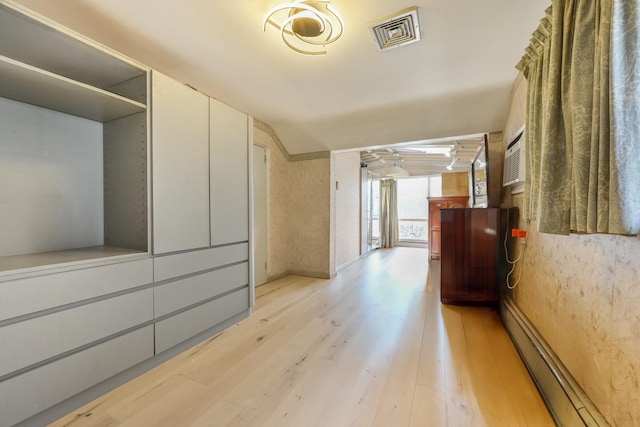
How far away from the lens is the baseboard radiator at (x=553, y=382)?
1057 mm

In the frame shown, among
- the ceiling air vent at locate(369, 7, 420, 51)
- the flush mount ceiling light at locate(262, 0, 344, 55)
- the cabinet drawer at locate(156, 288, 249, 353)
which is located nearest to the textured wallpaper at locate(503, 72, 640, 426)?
the ceiling air vent at locate(369, 7, 420, 51)

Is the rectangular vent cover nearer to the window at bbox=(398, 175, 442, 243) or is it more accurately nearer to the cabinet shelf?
the cabinet shelf

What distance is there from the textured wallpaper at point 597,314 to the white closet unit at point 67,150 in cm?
246

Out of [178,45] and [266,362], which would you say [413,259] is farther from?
[178,45]

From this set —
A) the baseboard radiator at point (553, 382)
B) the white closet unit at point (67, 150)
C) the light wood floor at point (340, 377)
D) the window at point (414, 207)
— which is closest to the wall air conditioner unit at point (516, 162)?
the baseboard radiator at point (553, 382)

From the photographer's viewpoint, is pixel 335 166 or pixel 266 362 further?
pixel 335 166

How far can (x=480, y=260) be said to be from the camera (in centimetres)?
261

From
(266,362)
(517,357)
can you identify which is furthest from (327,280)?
(517,357)

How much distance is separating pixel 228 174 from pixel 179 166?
1.50 feet

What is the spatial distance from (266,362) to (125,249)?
1284 mm

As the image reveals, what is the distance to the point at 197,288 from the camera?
195 cm

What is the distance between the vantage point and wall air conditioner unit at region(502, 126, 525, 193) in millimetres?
1959

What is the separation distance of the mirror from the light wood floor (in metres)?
1.31

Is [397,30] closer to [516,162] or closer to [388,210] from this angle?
[516,162]
